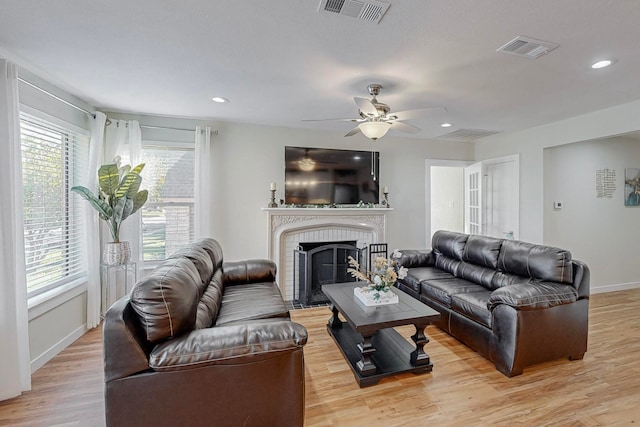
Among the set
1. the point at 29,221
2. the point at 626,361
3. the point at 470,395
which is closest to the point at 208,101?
Result: the point at 29,221

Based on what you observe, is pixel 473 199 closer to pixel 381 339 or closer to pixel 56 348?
pixel 381 339

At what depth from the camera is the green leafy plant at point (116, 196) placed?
3.13 meters

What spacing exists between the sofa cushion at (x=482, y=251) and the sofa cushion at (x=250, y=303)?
2.33 meters

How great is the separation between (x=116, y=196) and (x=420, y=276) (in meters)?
3.60

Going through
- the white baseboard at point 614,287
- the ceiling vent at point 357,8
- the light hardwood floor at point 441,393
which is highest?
the ceiling vent at point 357,8

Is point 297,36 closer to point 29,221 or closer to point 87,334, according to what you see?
point 29,221

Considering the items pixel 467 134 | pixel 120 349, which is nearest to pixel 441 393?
pixel 120 349

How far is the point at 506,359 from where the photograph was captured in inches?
92.4

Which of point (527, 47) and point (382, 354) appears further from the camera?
point (382, 354)

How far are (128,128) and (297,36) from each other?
2759 millimetres

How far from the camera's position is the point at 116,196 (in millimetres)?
3232

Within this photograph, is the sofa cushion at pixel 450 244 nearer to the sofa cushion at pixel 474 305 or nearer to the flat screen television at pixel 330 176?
the sofa cushion at pixel 474 305

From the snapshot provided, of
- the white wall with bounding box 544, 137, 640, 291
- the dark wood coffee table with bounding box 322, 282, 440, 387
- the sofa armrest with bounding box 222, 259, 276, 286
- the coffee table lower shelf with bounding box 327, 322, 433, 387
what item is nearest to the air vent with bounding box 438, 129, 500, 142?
the white wall with bounding box 544, 137, 640, 291

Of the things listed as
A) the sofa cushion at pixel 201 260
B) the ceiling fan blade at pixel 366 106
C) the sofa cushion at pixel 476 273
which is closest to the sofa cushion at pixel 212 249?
the sofa cushion at pixel 201 260
